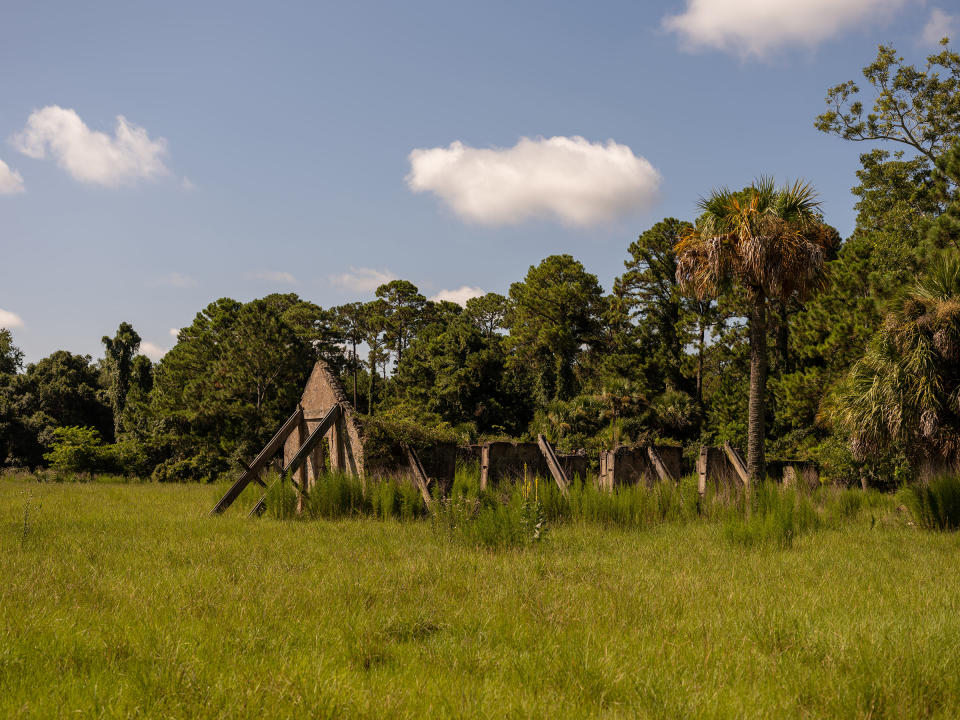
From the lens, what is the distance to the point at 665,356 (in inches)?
1357

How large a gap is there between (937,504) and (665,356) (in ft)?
76.0

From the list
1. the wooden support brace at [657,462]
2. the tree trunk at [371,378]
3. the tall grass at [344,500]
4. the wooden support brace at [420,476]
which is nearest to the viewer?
the tall grass at [344,500]

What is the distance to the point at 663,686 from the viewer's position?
147 inches

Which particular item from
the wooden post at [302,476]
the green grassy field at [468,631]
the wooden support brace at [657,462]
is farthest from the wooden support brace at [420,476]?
the wooden support brace at [657,462]

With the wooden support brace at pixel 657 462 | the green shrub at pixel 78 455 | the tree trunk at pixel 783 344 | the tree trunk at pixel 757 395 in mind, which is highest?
the tree trunk at pixel 783 344

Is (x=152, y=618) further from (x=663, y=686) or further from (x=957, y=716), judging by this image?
(x=957, y=716)

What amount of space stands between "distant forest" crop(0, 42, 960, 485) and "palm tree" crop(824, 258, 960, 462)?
42 millimetres

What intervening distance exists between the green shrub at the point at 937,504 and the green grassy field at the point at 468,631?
4.01m

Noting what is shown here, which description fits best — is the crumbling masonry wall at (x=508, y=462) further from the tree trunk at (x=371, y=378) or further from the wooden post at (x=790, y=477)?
the tree trunk at (x=371, y=378)

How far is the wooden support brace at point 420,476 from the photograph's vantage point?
466 inches

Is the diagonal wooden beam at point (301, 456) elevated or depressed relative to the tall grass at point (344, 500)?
elevated

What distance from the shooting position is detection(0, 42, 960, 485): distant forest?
1470 cm

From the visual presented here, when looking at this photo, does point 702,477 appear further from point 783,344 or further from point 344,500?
point 783,344

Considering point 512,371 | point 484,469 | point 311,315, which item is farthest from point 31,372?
point 484,469
